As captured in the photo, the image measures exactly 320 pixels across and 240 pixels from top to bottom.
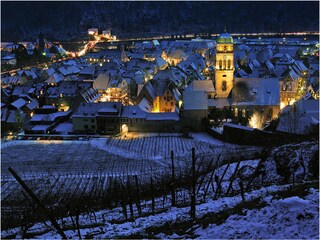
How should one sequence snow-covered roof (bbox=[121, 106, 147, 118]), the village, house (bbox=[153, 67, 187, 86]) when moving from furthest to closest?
house (bbox=[153, 67, 187, 86])
snow-covered roof (bbox=[121, 106, 147, 118])
the village

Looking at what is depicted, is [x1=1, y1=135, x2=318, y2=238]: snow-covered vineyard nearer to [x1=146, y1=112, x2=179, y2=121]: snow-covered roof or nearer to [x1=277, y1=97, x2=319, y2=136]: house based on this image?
[x1=146, y1=112, x2=179, y2=121]: snow-covered roof

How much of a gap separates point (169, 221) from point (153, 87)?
82.6 ft

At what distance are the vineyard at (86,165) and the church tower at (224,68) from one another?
7.77 m

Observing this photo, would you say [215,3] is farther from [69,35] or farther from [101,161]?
[101,161]

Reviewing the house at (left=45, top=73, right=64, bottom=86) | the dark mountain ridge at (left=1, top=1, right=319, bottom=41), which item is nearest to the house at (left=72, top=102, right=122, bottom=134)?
the house at (left=45, top=73, right=64, bottom=86)

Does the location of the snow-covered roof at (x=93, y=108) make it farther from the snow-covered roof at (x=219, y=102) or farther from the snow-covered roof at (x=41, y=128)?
the snow-covered roof at (x=219, y=102)

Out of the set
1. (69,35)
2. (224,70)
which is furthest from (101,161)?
(69,35)

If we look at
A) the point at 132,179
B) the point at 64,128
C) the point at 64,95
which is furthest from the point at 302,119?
the point at 64,95

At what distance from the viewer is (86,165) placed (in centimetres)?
2364

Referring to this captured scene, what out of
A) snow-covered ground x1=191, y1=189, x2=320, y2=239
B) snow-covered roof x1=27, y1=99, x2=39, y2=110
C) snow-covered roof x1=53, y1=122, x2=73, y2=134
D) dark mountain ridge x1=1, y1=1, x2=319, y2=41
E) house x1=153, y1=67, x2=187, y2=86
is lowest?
snow-covered ground x1=191, y1=189, x2=320, y2=239

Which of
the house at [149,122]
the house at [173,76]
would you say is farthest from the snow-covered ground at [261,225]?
the house at [173,76]

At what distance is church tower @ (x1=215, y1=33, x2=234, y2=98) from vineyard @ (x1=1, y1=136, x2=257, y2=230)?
25.5 feet

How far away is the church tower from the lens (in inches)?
1357

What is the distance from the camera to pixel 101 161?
24.3 metres
